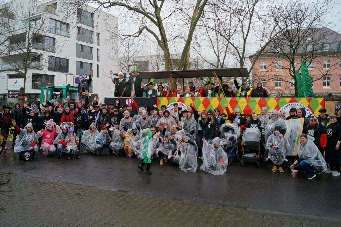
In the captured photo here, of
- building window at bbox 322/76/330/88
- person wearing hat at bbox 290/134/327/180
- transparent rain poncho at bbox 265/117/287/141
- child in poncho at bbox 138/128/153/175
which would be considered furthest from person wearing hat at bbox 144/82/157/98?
building window at bbox 322/76/330/88

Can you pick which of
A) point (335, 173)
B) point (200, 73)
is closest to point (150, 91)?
point (200, 73)

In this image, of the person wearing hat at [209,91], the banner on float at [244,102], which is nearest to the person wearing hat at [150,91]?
the banner on float at [244,102]

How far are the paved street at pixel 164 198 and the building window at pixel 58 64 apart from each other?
37.1m

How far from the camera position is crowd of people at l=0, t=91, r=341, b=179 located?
8.26 m

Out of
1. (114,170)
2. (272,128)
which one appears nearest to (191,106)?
(272,128)

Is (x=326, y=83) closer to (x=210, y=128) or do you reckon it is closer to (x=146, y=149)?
(x=210, y=128)

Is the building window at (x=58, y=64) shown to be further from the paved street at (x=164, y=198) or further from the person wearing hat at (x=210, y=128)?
the person wearing hat at (x=210, y=128)

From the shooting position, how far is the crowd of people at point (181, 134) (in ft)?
27.1

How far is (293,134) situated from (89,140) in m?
7.19

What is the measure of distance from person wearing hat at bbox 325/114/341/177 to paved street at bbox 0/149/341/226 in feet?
1.39

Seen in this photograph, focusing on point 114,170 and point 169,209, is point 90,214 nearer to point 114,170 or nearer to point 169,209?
point 169,209

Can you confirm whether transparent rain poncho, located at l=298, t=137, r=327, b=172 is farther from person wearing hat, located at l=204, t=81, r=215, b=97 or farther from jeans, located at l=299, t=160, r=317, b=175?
person wearing hat, located at l=204, t=81, r=215, b=97

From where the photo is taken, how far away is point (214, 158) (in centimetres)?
847

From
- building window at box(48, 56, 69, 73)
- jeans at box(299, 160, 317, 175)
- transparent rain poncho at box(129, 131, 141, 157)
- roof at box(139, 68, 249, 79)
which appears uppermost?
building window at box(48, 56, 69, 73)
